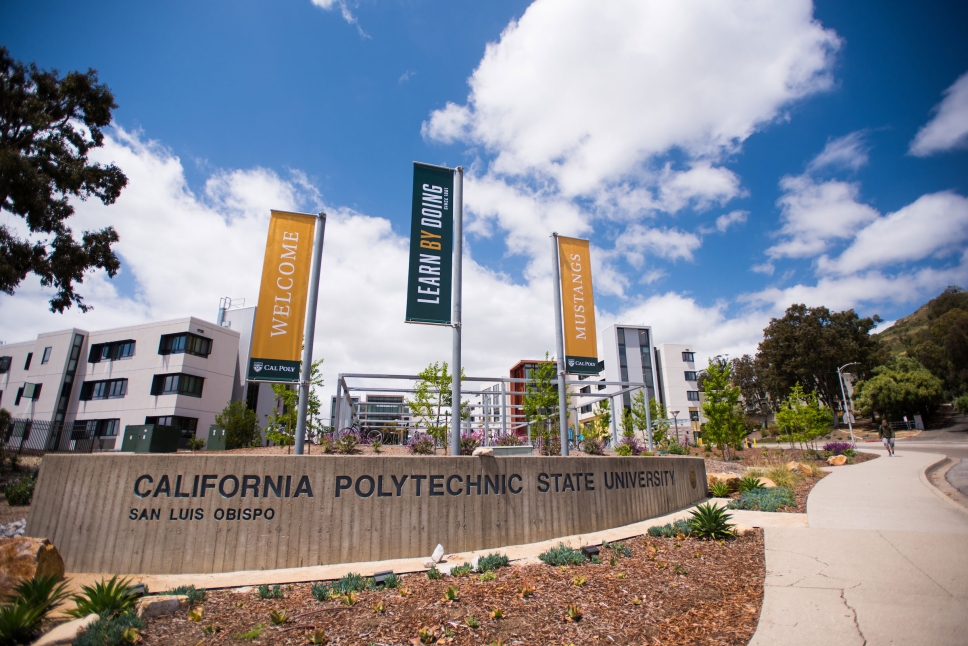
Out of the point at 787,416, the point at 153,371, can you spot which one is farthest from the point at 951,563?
the point at 153,371

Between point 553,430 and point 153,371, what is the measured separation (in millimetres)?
31701

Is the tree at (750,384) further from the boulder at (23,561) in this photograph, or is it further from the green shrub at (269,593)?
the boulder at (23,561)

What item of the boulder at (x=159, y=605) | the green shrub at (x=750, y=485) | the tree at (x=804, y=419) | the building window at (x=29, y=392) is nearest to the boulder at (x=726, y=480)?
the green shrub at (x=750, y=485)

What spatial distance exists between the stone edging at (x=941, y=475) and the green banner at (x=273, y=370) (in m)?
13.7

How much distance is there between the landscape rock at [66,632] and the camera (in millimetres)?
4137

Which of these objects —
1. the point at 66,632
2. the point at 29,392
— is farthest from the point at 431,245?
the point at 29,392

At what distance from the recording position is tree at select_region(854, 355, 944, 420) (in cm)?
4797

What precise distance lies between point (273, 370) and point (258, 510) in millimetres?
4115

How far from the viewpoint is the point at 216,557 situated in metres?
6.40

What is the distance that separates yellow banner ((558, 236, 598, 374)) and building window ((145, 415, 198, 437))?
31.1 m

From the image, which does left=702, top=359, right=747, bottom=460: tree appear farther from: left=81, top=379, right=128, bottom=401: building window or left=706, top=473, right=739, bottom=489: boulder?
left=81, top=379, right=128, bottom=401: building window

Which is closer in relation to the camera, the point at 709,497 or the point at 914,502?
the point at 914,502

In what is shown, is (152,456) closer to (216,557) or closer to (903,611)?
(216,557)

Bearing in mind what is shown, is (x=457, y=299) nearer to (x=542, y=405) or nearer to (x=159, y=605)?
(x=542, y=405)
